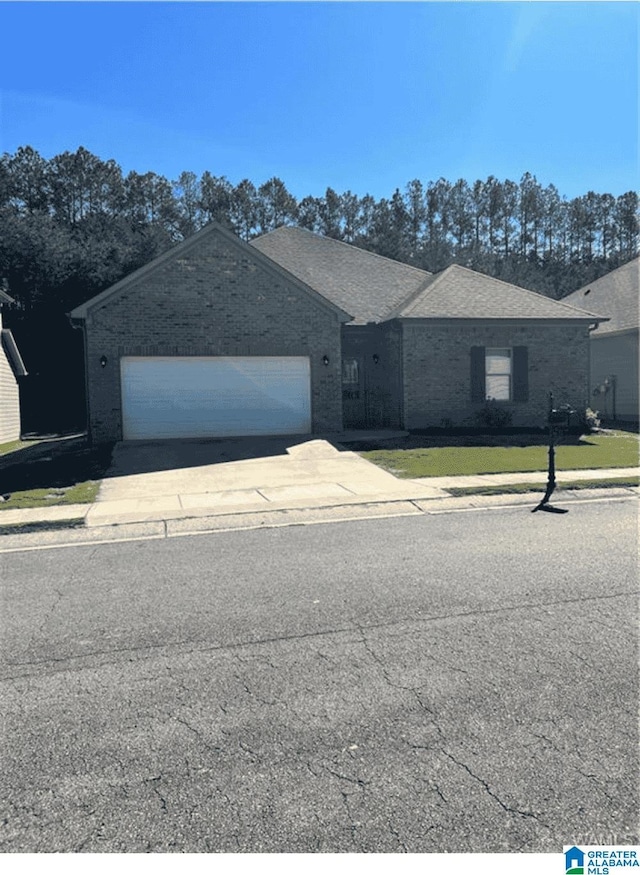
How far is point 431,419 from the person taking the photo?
19594 mm

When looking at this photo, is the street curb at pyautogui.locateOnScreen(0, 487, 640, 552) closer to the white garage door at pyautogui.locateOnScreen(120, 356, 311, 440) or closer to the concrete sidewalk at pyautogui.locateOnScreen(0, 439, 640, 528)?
the concrete sidewalk at pyautogui.locateOnScreen(0, 439, 640, 528)

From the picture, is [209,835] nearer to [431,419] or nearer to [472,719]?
[472,719]

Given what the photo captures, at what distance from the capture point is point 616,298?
26109 millimetres

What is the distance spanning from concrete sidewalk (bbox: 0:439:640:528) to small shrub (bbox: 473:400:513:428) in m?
7.41

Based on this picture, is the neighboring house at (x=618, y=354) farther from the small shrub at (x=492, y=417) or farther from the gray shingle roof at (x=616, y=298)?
the small shrub at (x=492, y=417)

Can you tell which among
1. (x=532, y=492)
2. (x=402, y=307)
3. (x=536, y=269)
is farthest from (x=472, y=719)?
(x=536, y=269)

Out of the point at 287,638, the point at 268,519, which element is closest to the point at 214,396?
the point at 268,519

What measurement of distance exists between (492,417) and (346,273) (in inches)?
343

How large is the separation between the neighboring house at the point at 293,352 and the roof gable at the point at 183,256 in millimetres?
36

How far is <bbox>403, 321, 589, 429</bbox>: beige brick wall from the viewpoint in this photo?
63.6 ft

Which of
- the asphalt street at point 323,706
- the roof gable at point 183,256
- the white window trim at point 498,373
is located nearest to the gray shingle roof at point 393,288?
the white window trim at point 498,373

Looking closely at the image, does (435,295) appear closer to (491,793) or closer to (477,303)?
(477,303)

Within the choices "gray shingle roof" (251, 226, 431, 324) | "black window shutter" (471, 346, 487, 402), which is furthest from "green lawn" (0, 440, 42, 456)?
"black window shutter" (471, 346, 487, 402)

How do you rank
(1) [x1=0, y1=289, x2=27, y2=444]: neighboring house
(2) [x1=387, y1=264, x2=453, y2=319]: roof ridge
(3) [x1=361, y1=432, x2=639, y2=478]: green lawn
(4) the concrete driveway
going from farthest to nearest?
(1) [x1=0, y1=289, x2=27, y2=444]: neighboring house → (2) [x1=387, y1=264, x2=453, y2=319]: roof ridge → (3) [x1=361, y1=432, x2=639, y2=478]: green lawn → (4) the concrete driveway
